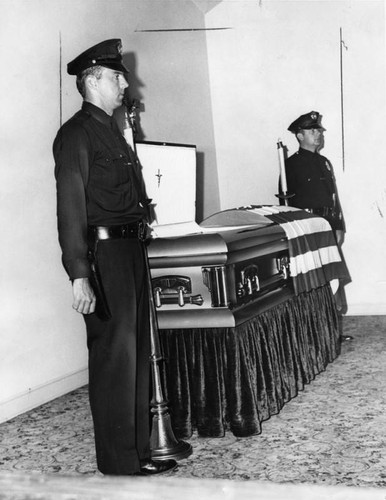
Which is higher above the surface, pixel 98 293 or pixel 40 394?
pixel 98 293

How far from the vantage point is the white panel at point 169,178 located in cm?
331

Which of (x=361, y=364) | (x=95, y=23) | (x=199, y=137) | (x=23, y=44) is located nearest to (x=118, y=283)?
(x=23, y=44)

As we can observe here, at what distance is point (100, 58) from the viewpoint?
2.40 m

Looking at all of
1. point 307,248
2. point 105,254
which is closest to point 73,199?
point 105,254

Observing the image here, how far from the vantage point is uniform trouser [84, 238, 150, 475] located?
2.32m

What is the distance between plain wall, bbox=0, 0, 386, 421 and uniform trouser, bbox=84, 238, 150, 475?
4.81ft

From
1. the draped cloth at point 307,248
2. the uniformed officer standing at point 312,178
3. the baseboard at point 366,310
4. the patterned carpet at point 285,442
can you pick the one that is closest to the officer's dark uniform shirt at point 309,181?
the uniformed officer standing at point 312,178

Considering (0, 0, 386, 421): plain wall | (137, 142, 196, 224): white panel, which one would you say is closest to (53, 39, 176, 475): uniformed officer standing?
(137, 142, 196, 224): white panel

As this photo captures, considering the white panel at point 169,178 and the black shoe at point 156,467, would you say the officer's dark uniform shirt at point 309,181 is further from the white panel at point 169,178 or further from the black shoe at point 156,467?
the black shoe at point 156,467

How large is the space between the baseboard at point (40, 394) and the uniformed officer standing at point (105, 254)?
113 cm

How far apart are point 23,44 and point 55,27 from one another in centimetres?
34

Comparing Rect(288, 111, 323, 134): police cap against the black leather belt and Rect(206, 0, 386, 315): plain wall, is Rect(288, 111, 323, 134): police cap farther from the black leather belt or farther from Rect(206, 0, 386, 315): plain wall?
the black leather belt

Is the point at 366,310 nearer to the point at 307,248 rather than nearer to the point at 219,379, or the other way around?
the point at 307,248

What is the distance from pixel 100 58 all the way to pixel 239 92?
12.5 feet
